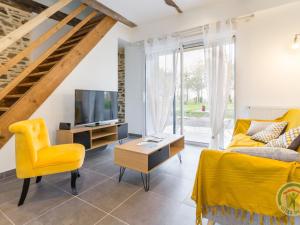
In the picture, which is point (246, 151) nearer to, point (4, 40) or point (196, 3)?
point (4, 40)

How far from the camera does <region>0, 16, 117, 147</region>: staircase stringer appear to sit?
2359 mm

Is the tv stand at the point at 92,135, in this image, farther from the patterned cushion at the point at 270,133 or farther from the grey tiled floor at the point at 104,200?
the patterned cushion at the point at 270,133

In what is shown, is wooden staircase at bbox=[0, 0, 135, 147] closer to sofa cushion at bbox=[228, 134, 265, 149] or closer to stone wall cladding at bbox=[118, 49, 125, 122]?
stone wall cladding at bbox=[118, 49, 125, 122]

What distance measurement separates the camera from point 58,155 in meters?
1.93

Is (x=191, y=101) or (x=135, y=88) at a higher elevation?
(x=135, y=88)

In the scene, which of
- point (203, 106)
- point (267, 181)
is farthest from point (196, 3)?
point (267, 181)

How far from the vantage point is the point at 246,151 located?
1.24m

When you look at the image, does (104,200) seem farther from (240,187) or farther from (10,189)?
(240,187)

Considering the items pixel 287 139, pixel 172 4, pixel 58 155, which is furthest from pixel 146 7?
pixel 287 139

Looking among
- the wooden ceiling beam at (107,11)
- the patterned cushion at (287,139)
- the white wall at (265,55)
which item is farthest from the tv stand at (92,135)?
the patterned cushion at (287,139)

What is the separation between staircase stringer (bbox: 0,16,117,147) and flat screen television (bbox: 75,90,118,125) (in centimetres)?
43

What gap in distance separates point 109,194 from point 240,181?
57.3 inches

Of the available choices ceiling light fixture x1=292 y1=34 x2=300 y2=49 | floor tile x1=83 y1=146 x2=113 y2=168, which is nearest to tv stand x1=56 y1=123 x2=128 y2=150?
floor tile x1=83 y1=146 x2=113 y2=168

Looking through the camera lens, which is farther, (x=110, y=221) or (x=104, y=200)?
(x=104, y=200)
